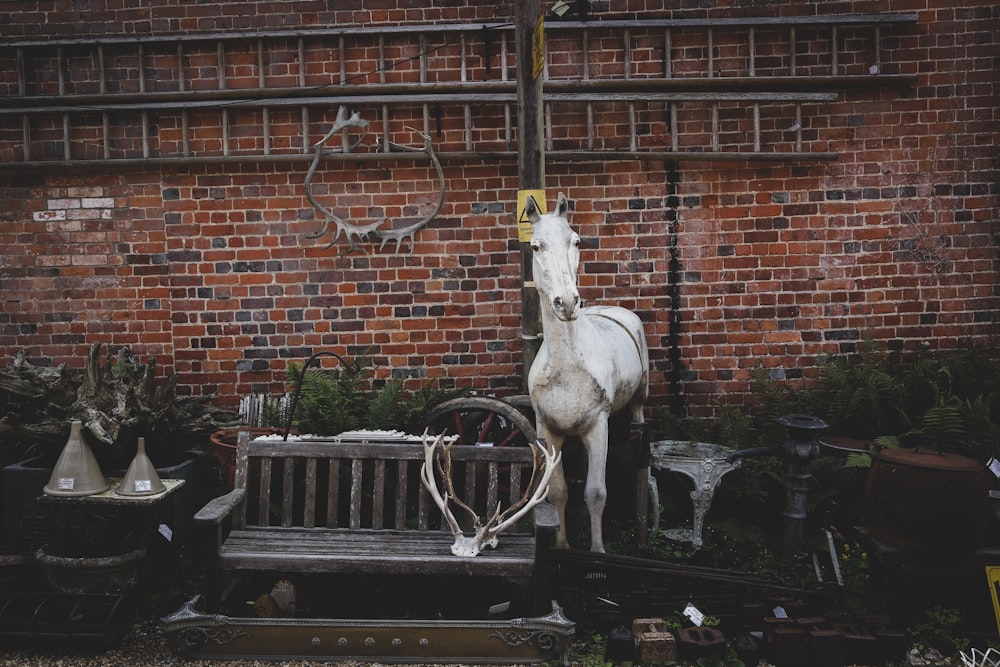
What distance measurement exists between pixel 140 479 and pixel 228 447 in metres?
0.74

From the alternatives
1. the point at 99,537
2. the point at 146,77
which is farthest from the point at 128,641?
the point at 146,77

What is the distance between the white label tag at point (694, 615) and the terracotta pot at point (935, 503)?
45.7 inches

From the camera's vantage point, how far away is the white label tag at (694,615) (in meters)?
3.92

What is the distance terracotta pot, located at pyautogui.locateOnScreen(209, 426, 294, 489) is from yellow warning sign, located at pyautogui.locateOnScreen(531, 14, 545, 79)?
2948 mm

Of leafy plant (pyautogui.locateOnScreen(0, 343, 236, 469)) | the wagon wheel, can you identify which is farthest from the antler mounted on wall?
leafy plant (pyautogui.locateOnScreen(0, 343, 236, 469))

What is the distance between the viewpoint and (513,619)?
12.1 ft

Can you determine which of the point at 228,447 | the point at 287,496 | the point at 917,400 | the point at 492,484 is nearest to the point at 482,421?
the point at 492,484

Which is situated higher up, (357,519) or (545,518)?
(545,518)

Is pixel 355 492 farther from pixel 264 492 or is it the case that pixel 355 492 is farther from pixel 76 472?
pixel 76 472

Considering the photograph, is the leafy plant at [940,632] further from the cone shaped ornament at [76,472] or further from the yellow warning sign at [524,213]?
the cone shaped ornament at [76,472]

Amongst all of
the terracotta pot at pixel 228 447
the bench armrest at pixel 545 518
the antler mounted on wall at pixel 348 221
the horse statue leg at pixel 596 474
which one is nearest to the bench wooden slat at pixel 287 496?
the terracotta pot at pixel 228 447

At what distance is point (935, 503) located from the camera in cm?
391

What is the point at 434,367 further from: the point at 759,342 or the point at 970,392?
the point at 970,392

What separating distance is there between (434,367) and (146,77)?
3.41 m
